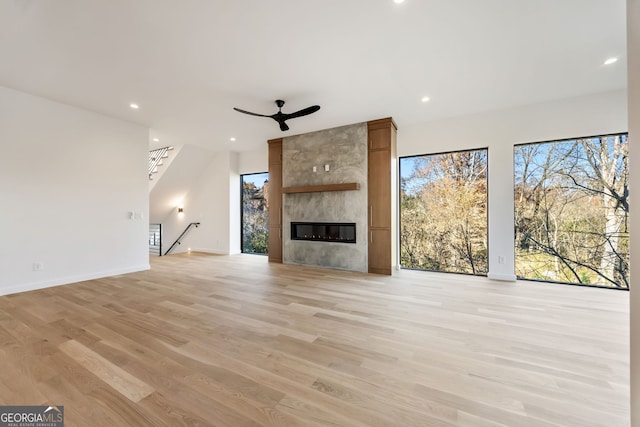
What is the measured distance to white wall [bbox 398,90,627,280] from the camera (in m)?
3.87

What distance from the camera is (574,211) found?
4.13 m

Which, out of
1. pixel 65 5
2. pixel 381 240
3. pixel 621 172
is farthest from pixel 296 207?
pixel 621 172

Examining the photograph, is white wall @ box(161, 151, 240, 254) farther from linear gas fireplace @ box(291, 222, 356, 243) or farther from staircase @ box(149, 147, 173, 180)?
linear gas fireplace @ box(291, 222, 356, 243)

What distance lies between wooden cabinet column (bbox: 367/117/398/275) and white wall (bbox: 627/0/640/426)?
3.72 m

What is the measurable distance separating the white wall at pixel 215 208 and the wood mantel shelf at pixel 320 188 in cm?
248

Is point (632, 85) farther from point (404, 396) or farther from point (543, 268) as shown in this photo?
point (543, 268)

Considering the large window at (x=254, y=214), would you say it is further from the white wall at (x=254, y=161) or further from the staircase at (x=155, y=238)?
the staircase at (x=155, y=238)

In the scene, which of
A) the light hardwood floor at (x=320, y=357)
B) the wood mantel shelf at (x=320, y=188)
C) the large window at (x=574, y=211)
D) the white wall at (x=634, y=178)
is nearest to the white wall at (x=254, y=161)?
the wood mantel shelf at (x=320, y=188)

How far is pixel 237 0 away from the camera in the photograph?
218 cm

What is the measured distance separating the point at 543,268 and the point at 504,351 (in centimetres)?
315

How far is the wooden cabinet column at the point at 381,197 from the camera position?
487cm

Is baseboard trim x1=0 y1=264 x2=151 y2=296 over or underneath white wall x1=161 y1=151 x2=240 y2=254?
underneath

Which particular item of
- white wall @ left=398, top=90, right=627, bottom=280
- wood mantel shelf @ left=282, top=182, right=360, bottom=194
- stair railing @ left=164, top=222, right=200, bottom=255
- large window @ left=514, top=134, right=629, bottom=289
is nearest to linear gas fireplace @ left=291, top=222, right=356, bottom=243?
wood mantel shelf @ left=282, top=182, right=360, bottom=194

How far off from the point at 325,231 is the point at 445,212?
2.53m
